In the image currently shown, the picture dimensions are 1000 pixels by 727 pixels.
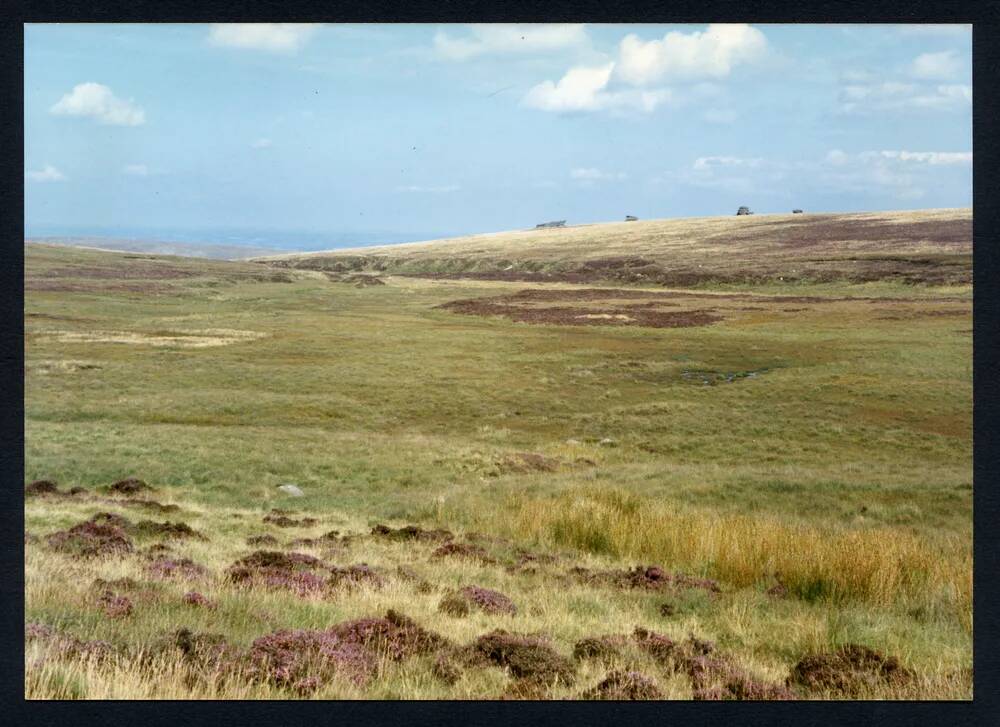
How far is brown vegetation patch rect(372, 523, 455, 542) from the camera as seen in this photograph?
14390mm

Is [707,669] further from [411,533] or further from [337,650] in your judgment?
[411,533]

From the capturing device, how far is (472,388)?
133 feet

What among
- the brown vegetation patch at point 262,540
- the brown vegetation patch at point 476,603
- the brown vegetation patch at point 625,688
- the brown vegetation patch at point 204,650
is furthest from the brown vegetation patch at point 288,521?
the brown vegetation patch at point 625,688

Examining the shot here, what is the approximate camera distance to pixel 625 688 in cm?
713

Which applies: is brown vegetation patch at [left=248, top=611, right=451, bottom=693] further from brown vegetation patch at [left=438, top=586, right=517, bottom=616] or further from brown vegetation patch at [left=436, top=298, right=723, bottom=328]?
brown vegetation patch at [left=436, top=298, right=723, bottom=328]

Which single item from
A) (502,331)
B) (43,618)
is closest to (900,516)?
(43,618)

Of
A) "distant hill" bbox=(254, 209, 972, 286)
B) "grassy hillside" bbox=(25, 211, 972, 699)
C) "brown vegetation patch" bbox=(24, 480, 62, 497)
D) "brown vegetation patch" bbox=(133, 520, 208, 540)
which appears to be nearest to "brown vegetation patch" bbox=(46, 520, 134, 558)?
"grassy hillside" bbox=(25, 211, 972, 699)

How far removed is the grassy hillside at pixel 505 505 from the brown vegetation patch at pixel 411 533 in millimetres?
146

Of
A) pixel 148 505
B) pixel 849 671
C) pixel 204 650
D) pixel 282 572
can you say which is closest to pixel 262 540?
pixel 282 572

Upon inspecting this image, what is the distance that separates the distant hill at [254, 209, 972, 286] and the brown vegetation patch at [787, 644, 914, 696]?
7298cm

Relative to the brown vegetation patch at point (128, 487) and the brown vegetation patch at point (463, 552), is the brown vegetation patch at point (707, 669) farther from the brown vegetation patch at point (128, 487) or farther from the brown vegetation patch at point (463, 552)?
the brown vegetation patch at point (128, 487)

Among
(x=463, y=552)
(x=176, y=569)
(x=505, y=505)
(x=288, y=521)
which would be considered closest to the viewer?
(x=176, y=569)

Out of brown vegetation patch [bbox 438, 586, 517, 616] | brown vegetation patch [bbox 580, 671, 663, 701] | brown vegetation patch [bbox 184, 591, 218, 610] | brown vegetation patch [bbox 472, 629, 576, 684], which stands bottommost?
brown vegetation patch [bbox 438, 586, 517, 616]

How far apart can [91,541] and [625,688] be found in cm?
872
